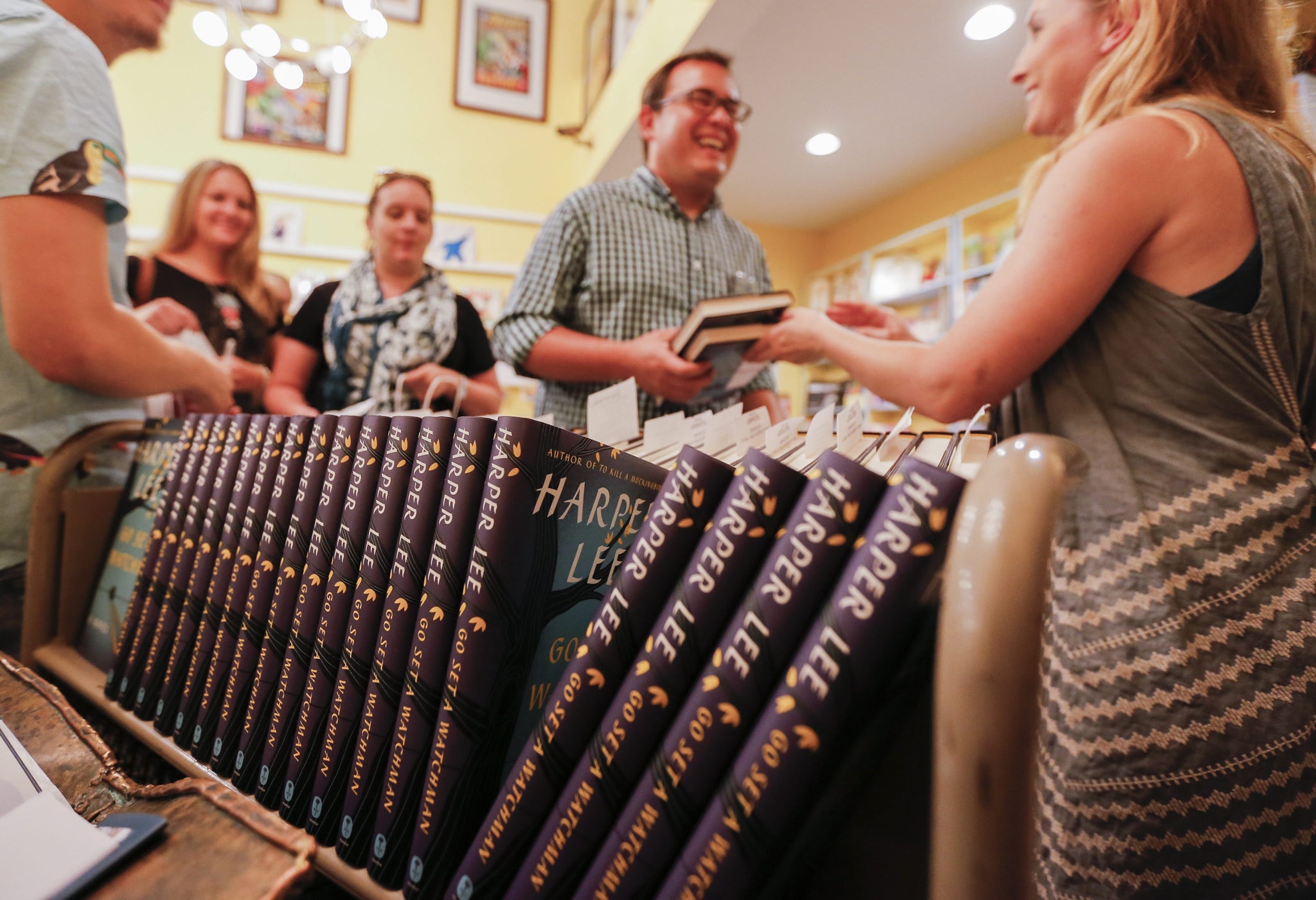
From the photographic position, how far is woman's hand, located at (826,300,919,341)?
94 cm

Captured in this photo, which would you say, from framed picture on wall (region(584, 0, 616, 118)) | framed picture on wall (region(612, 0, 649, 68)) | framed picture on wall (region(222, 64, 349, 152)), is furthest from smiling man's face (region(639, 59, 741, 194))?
framed picture on wall (region(222, 64, 349, 152))

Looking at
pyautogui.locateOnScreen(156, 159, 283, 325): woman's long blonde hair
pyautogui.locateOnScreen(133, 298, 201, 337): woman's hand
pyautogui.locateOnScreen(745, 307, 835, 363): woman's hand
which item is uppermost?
pyautogui.locateOnScreen(156, 159, 283, 325): woman's long blonde hair

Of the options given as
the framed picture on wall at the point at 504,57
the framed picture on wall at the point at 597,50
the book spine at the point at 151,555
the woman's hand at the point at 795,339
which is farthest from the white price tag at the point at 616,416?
the framed picture on wall at the point at 504,57

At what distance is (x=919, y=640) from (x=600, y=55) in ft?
14.1

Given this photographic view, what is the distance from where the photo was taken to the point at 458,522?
1.25ft

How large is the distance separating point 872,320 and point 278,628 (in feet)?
2.86

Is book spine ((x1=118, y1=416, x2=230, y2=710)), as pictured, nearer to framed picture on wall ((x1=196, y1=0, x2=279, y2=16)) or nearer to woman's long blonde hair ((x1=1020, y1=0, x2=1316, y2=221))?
woman's long blonde hair ((x1=1020, y1=0, x2=1316, y2=221))

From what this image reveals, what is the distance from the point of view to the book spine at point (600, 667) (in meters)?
0.33

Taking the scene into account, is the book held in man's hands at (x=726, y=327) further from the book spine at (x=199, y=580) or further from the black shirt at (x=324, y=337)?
the black shirt at (x=324, y=337)

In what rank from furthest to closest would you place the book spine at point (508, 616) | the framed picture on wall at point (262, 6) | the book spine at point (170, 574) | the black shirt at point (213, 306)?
the framed picture on wall at point (262, 6) < the black shirt at point (213, 306) < the book spine at point (170, 574) < the book spine at point (508, 616)

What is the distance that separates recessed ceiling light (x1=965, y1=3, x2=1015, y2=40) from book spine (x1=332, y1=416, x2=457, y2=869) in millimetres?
2891

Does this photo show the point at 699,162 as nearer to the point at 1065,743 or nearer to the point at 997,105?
the point at 1065,743

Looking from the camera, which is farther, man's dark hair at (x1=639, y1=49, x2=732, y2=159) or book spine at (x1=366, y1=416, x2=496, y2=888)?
man's dark hair at (x1=639, y1=49, x2=732, y2=159)

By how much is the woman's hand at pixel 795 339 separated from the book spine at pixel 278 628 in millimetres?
557
